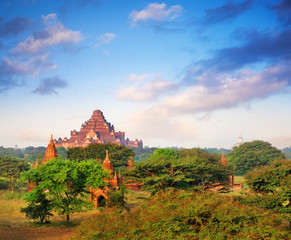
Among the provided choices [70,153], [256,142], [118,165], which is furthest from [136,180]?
[256,142]

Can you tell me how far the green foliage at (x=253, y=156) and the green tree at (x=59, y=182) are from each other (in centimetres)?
6531

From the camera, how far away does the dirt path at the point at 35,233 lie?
20.9 meters

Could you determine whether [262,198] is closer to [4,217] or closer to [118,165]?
[4,217]

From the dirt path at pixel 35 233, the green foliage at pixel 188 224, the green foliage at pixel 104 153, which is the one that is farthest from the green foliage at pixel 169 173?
the green foliage at pixel 104 153

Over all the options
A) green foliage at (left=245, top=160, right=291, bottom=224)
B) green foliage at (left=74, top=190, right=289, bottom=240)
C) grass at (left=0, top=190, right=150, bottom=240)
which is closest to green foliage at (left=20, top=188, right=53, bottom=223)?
grass at (left=0, top=190, right=150, bottom=240)

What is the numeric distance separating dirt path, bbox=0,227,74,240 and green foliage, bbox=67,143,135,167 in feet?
151

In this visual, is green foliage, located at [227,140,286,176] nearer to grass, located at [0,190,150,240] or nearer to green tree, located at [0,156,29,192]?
green tree, located at [0,156,29,192]

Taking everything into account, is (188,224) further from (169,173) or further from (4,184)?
(4,184)

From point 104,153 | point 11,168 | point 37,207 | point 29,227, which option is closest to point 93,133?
point 104,153

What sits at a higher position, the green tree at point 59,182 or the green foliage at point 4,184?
the green tree at point 59,182

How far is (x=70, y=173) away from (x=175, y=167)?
13.8 metres

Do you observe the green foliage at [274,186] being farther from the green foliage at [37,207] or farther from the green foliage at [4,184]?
the green foliage at [4,184]

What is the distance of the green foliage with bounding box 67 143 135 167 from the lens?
7112 centimetres

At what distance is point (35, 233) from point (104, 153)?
5151 cm
